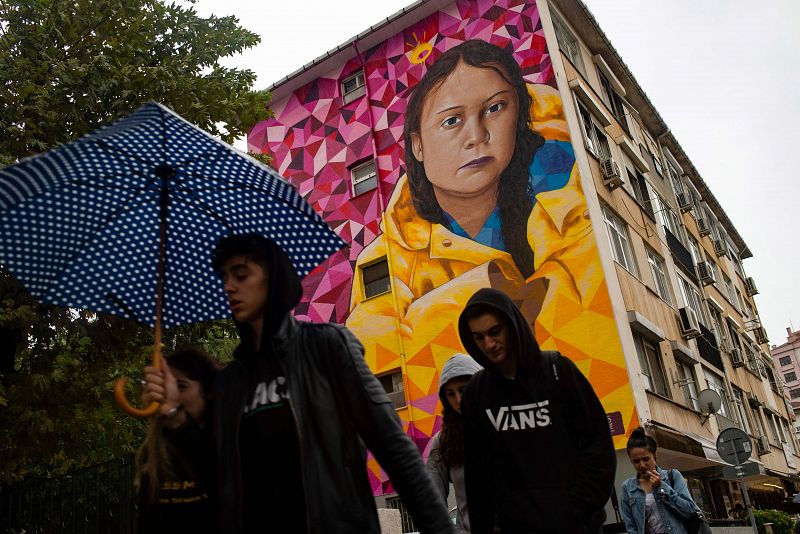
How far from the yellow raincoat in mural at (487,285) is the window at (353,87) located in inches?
Result: 168

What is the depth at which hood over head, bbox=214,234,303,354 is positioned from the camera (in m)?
2.59

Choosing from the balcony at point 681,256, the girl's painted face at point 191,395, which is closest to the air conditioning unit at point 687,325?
the balcony at point 681,256

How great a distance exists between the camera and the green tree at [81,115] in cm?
848

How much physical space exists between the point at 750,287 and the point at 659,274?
25557 millimetres

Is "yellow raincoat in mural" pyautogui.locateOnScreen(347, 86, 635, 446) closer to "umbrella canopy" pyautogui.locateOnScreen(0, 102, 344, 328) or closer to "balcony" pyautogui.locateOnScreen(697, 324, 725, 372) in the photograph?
"balcony" pyautogui.locateOnScreen(697, 324, 725, 372)

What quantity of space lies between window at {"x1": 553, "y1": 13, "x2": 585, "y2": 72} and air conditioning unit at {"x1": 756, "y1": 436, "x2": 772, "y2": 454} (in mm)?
18248

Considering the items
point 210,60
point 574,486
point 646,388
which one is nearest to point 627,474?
point 646,388

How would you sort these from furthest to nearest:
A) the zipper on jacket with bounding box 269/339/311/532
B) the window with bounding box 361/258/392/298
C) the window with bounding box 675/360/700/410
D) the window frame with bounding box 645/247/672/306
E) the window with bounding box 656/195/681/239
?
the window with bounding box 656/195/681/239 < the window frame with bounding box 645/247/672/306 < the window with bounding box 675/360/700/410 < the window with bounding box 361/258/392/298 < the zipper on jacket with bounding box 269/339/311/532

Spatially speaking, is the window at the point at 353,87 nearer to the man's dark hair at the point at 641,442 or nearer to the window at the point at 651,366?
the window at the point at 651,366

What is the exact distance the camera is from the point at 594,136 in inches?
835

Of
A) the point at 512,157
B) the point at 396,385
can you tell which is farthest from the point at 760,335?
the point at 396,385

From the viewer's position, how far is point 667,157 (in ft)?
105

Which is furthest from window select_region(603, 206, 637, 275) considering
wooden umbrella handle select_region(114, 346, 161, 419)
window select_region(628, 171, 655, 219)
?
wooden umbrella handle select_region(114, 346, 161, 419)

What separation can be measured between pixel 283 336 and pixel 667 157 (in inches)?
1271
